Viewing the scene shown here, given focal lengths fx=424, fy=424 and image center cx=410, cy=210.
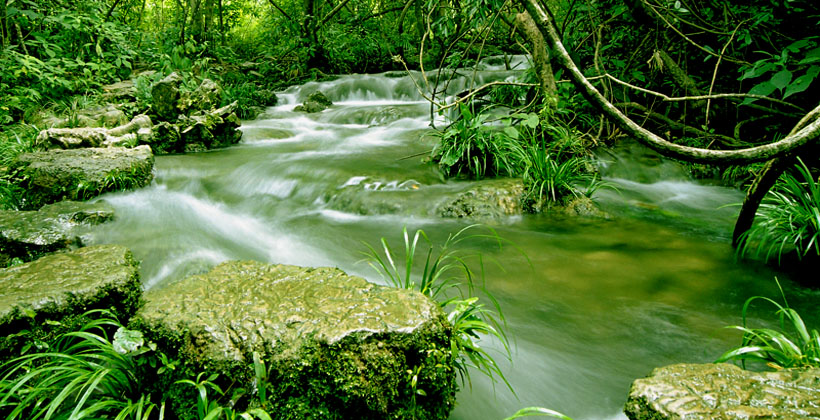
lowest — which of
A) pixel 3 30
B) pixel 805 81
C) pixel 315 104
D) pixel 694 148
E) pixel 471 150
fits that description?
pixel 471 150

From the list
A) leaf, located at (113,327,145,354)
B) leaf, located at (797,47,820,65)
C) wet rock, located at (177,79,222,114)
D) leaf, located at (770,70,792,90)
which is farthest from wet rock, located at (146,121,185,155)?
leaf, located at (797,47,820,65)

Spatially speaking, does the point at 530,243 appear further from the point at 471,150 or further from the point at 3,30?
the point at 3,30

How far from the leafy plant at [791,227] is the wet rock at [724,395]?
210 centimetres

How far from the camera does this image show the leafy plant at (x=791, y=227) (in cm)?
296

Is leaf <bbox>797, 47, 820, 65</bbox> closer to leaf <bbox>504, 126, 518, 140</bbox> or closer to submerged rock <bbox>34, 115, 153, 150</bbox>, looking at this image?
leaf <bbox>504, 126, 518, 140</bbox>

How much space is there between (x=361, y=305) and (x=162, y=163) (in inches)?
210

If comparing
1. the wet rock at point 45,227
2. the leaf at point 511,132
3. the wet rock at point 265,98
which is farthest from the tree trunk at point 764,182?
the wet rock at point 265,98

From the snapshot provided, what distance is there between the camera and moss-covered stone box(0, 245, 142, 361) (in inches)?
73.7

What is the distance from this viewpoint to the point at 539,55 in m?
5.42

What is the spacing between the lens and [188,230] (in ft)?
13.0

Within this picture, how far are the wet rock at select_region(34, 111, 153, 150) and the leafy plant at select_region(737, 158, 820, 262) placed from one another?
7060 millimetres

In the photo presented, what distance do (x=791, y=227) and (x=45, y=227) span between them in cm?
572

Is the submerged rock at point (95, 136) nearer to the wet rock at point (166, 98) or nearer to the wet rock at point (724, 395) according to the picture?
the wet rock at point (166, 98)

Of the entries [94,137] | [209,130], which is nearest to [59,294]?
[94,137]
